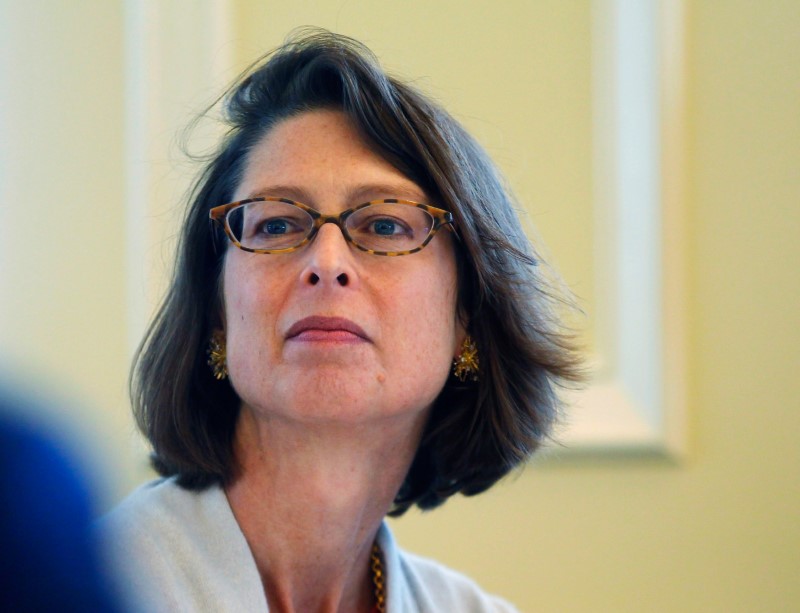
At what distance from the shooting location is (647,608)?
216cm

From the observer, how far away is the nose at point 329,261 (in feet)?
4.12

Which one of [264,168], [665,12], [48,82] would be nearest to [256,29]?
[48,82]

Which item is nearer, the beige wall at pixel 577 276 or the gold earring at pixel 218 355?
the gold earring at pixel 218 355

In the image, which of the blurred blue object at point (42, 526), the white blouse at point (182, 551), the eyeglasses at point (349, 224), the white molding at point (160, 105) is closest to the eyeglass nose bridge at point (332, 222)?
the eyeglasses at point (349, 224)

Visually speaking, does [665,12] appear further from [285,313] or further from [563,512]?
Answer: [285,313]

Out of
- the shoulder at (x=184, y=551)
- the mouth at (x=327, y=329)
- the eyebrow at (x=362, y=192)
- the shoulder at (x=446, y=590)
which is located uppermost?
the eyebrow at (x=362, y=192)

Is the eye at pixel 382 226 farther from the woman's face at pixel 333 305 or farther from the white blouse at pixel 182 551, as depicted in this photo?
the white blouse at pixel 182 551

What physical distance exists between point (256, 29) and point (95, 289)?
0.69 m

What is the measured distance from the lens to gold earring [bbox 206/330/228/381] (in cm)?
143

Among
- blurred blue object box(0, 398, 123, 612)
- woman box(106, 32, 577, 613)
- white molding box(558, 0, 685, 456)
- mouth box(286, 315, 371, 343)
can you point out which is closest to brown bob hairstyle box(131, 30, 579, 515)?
woman box(106, 32, 577, 613)

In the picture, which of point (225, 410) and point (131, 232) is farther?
point (131, 232)

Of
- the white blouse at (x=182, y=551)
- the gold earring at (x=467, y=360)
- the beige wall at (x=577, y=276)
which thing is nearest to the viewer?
the white blouse at (x=182, y=551)

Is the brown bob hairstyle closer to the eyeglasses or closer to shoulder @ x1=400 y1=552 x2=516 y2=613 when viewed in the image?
the eyeglasses

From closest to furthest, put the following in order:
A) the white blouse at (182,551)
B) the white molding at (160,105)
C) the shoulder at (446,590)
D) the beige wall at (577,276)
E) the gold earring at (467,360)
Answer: the white blouse at (182,551) → the gold earring at (467,360) → the shoulder at (446,590) → the beige wall at (577,276) → the white molding at (160,105)
